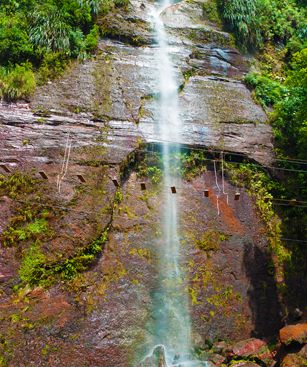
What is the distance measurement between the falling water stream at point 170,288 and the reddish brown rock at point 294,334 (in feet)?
4.98

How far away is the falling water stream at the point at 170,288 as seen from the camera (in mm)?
7254

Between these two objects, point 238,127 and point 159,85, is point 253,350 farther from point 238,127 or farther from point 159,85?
point 159,85

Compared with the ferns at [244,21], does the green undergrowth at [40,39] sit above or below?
below

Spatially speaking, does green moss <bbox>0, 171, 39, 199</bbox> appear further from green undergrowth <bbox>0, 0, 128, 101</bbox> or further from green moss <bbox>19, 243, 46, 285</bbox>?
green undergrowth <bbox>0, 0, 128, 101</bbox>

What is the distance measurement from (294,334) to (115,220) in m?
4.04

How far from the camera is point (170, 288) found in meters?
7.88

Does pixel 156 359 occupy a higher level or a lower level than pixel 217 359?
lower

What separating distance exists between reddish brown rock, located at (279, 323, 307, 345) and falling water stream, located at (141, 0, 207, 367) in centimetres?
152

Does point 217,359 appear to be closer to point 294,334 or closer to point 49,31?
point 294,334

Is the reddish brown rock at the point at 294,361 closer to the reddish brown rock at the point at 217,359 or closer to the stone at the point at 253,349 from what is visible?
the stone at the point at 253,349

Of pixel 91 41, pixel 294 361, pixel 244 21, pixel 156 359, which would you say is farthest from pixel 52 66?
pixel 294 361

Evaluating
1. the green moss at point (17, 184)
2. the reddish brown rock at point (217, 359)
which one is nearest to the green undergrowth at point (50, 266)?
the green moss at point (17, 184)

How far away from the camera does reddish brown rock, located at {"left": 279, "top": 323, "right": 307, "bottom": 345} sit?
22.0 feet

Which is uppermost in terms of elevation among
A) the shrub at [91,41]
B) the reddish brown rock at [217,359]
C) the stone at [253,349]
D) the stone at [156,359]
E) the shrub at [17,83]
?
the shrub at [91,41]
